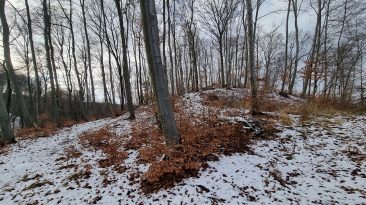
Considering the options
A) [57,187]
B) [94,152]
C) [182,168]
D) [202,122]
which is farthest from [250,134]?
[57,187]

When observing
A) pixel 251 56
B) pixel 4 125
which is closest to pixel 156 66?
pixel 251 56

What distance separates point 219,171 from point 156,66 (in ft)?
10.2

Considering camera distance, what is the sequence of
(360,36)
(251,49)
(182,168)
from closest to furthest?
(182,168) → (251,49) → (360,36)

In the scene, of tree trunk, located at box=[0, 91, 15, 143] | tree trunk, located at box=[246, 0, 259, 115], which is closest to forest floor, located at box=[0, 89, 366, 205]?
tree trunk, located at box=[246, 0, 259, 115]

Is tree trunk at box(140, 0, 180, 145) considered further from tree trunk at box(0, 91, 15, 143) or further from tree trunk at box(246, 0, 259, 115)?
tree trunk at box(0, 91, 15, 143)

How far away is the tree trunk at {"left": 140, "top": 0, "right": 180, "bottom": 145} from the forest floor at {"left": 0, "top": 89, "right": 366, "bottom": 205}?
83cm

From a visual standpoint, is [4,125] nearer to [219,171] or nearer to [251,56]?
[219,171]

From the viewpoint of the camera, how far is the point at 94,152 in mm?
7742

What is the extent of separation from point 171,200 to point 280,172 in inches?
114

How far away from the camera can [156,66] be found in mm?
5355

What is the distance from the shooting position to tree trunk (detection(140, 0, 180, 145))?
5254mm

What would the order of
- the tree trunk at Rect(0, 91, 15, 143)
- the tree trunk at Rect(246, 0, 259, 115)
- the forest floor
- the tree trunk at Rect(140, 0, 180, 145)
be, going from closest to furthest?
1. the forest floor
2. the tree trunk at Rect(140, 0, 180, 145)
3. the tree trunk at Rect(246, 0, 259, 115)
4. the tree trunk at Rect(0, 91, 15, 143)

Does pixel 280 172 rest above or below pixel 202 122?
below

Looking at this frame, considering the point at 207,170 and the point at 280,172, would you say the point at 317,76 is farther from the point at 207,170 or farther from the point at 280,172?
the point at 207,170
